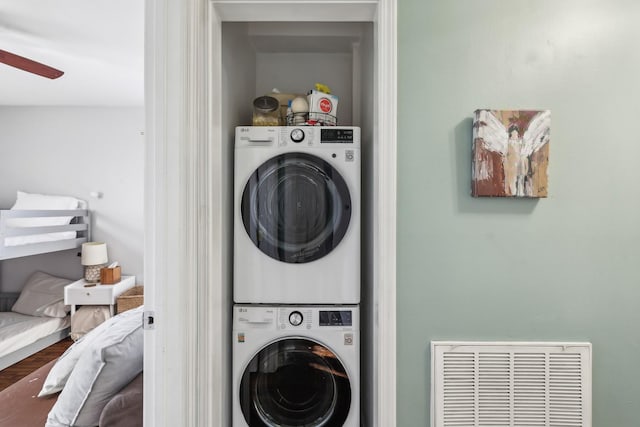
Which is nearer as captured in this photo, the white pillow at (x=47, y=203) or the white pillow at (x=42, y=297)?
the white pillow at (x=42, y=297)

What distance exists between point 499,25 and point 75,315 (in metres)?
4.31

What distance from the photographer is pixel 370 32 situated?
1.91 m

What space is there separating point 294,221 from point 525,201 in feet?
3.08

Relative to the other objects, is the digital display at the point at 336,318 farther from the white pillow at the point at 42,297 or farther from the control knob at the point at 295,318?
the white pillow at the point at 42,297

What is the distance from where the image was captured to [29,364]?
341 centimetres

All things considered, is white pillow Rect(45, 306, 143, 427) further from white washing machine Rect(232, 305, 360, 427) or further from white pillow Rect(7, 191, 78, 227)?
white pillow Rect(7, 191, 78, 227)

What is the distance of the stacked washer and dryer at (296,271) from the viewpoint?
1.70 m

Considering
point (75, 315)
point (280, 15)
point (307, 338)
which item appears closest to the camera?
point (280, 15)

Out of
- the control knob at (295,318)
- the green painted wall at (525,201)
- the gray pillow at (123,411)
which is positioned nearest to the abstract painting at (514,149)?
the green painted wall at (525,201)

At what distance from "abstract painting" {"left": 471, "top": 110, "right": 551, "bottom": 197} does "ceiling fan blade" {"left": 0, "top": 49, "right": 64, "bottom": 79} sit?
2.67 metres

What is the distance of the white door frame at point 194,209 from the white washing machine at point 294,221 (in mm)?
167

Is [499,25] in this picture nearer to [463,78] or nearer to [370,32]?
[463,78]

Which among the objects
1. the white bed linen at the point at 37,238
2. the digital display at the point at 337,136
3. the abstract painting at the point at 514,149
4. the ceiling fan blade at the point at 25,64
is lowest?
the white bed linen at the point at 37,238

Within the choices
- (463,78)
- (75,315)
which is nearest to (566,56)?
(463,78)
